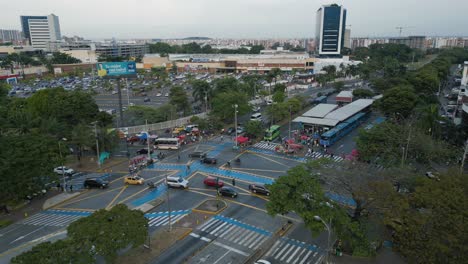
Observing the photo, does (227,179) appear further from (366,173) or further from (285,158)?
(366,173)

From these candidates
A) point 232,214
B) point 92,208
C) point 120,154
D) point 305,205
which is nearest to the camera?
point 305,205

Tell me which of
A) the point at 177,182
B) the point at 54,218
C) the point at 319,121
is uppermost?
the point at 319,121

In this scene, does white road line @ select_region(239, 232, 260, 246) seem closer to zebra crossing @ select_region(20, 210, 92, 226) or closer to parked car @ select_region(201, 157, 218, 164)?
zebra crossing @ select_region(20, 210, 92, 226)

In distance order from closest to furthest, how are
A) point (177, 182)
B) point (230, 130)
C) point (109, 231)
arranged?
1. point (109, 231)
2. point (177, 182)
3. point (230, 130)

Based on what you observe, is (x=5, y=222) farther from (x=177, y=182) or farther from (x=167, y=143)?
(x=167, y=143)

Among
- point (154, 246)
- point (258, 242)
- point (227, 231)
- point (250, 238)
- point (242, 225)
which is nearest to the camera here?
point (154, 246)

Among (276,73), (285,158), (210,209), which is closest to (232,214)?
(210,209)

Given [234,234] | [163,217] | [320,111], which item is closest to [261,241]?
[234,234]
